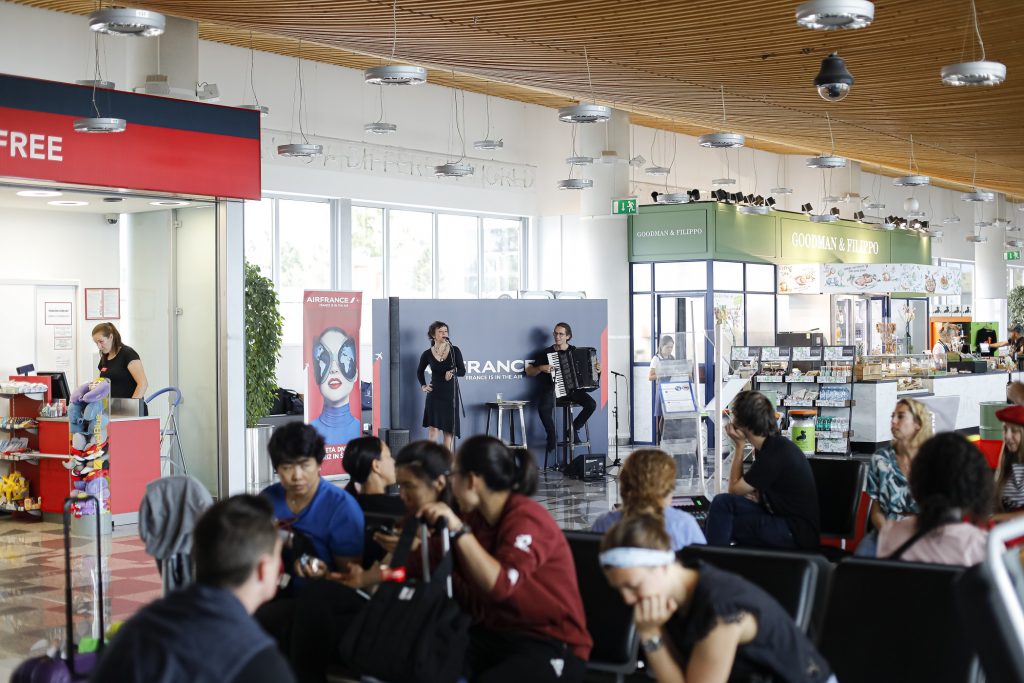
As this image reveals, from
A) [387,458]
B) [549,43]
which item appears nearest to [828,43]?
[549,43]

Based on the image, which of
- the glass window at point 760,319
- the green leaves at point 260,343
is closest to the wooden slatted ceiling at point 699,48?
the green leaves at point 260,343

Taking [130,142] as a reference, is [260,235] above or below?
below

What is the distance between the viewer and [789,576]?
3402 millimetres

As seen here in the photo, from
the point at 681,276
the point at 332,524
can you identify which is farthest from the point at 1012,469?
the point at 681,276

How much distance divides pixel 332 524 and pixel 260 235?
11984 mm

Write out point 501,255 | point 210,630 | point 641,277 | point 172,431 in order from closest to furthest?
point 210,630 < point 172,431 < point 641,277 < point 501,255

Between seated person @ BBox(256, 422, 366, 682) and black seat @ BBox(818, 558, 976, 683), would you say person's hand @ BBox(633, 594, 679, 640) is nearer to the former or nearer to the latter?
black seat @ BBox(818, 558, 976, 683)

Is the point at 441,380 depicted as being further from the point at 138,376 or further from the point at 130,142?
the point at 130,142

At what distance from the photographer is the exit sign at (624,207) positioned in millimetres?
16938

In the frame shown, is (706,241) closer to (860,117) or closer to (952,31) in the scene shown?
(860,117)

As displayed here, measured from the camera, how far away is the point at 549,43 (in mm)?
9195

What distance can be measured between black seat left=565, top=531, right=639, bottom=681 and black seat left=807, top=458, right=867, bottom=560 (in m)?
2.08

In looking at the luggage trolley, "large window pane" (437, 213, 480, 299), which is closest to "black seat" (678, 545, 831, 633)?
the luggage trolley

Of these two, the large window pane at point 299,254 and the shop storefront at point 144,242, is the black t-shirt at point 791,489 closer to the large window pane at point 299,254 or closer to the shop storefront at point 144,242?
the shop storefront at point 144,242
